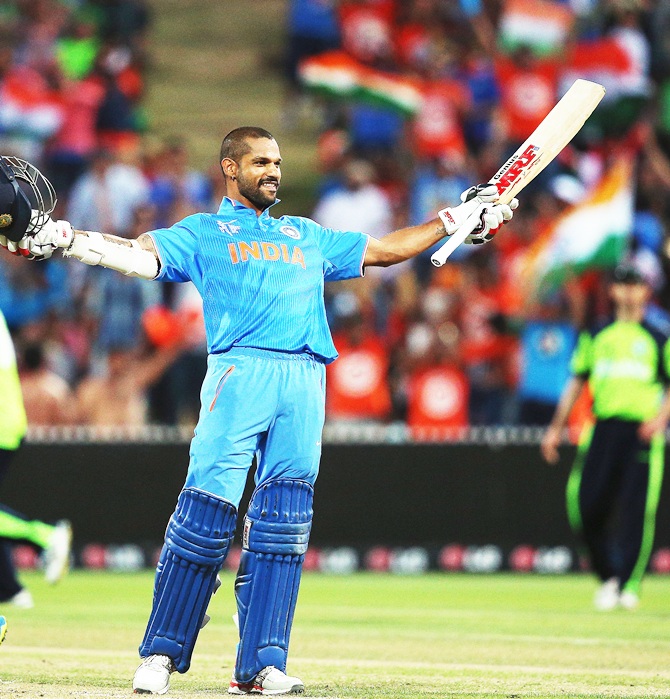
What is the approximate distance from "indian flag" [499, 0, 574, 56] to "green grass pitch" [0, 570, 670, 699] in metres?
6.91

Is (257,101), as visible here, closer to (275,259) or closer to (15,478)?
(15,478)

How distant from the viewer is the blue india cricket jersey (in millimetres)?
6523

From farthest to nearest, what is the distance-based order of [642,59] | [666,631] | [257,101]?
[257,101] → [642,59] → [666,631]

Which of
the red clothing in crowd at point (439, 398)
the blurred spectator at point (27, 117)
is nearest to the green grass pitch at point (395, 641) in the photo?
the red clothing in crowd at point (439, 398)

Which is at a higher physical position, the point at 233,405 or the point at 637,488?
the point at 637,488

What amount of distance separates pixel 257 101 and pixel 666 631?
14.4 m

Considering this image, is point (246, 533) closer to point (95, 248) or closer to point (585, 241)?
point (95, 248)

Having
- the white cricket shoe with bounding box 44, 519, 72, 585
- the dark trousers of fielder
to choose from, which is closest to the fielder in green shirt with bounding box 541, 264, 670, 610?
the dark trousers of fielder

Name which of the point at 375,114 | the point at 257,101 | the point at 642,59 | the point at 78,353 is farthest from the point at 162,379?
the point at 257,101

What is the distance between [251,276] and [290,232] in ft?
1.04

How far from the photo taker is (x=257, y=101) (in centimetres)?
2269

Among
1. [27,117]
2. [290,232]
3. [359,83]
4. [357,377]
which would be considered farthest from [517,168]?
[27,117]

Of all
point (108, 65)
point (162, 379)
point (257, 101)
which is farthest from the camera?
point (257, 101)

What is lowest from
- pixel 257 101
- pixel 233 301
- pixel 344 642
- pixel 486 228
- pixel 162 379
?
pixel 344 642
